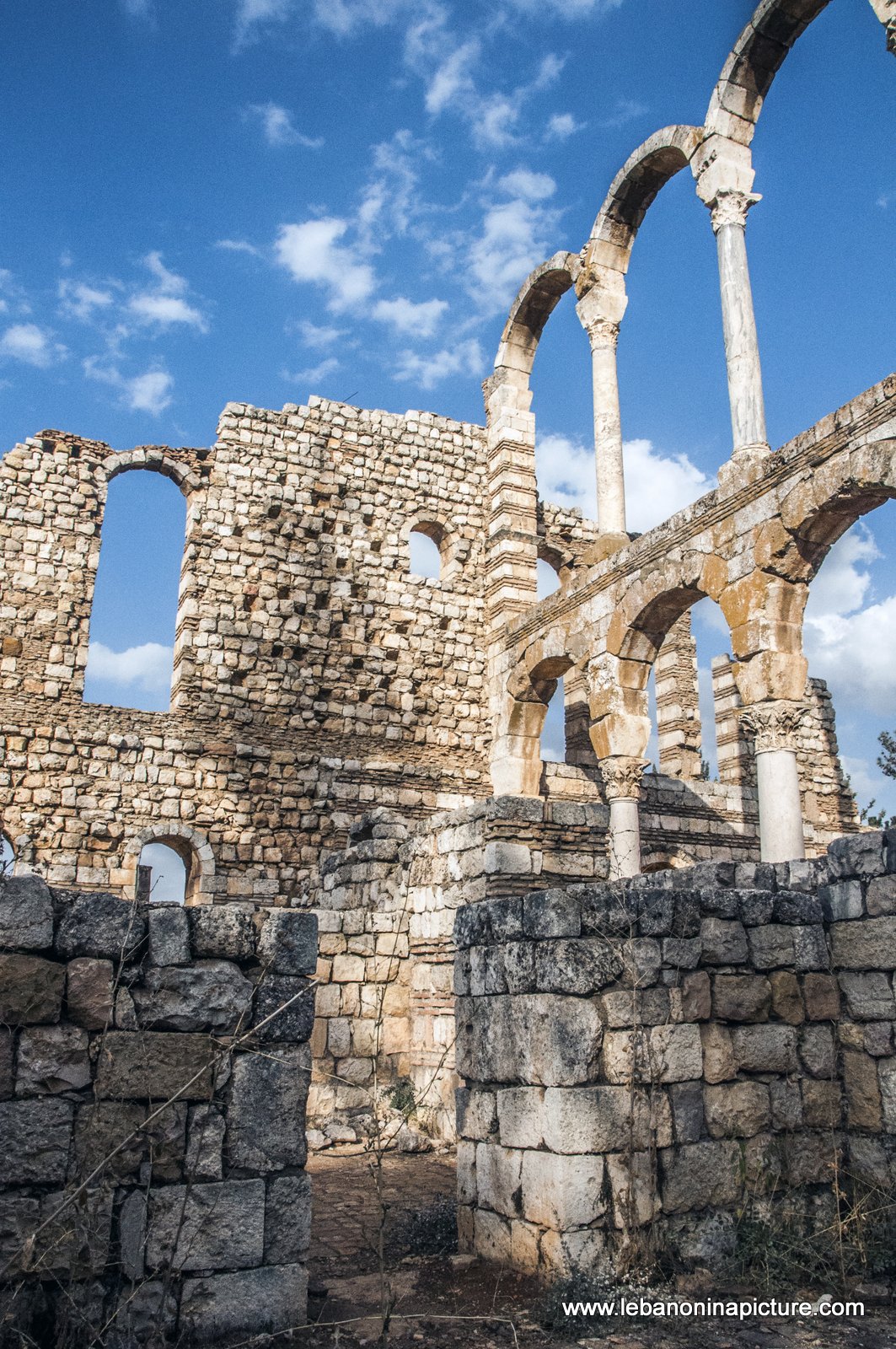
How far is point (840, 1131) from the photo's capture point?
5.41m

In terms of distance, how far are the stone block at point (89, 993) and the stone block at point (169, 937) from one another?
19 cm

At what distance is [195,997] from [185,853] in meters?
10.4

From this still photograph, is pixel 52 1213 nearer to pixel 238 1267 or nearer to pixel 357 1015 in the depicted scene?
pixel 238 1267

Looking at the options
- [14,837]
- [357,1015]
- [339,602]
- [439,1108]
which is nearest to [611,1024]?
[439,1108]

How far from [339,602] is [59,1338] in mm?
12711

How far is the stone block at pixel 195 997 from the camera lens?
390cm

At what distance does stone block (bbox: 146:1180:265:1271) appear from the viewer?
3.75 m

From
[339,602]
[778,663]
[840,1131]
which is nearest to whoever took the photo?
[840,1131]

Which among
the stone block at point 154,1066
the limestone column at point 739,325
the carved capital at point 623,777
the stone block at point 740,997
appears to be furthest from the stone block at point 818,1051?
the limestone column at point 739,325

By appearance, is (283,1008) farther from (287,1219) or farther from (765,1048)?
(765,1048)

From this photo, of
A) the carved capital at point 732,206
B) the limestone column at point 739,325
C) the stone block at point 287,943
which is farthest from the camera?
the carved capital at point 732,206

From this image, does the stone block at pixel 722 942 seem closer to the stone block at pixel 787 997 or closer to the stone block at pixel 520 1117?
the stone block at pixel 787 997

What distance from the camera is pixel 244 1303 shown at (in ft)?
12.6

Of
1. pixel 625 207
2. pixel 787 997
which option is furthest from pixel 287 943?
pixel 625 207
